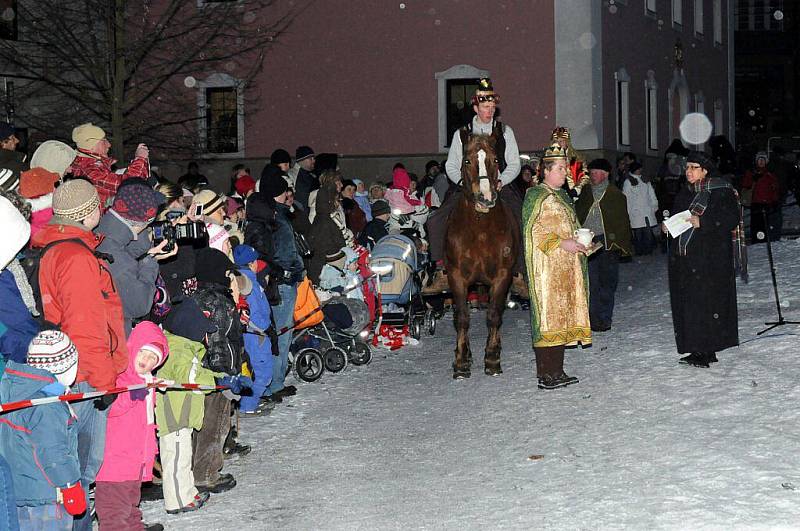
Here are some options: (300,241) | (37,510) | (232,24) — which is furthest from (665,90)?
(37,510)

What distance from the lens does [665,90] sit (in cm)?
3634

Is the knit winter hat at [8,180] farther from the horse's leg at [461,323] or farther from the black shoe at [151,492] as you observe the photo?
the horse's leg at [461,323]

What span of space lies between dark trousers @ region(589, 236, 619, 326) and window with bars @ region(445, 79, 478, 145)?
52.1ft

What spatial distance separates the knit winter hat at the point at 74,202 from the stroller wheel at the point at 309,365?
222 inches

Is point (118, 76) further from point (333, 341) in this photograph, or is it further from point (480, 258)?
point (480, 258)

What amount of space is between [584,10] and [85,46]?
12.8 meters

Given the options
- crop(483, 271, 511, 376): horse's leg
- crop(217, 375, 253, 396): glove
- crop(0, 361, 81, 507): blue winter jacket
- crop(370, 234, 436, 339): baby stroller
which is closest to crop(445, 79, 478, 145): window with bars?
crop(370, 234, 436, 339): baby stroller

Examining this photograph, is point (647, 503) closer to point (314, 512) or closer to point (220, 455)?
point (314, 512)

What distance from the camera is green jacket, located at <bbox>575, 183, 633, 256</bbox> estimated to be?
14555 millimetres

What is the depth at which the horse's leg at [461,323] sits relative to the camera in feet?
37.8

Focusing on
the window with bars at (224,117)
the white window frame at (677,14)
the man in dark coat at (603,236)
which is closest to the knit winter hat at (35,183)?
the man in dark coat at (603,236)

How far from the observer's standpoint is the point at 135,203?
6.86 m

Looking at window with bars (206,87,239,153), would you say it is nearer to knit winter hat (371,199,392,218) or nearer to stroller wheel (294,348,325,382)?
knit winter hat (371,199,392,218)

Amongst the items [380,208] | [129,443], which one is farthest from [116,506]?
[380,208]
